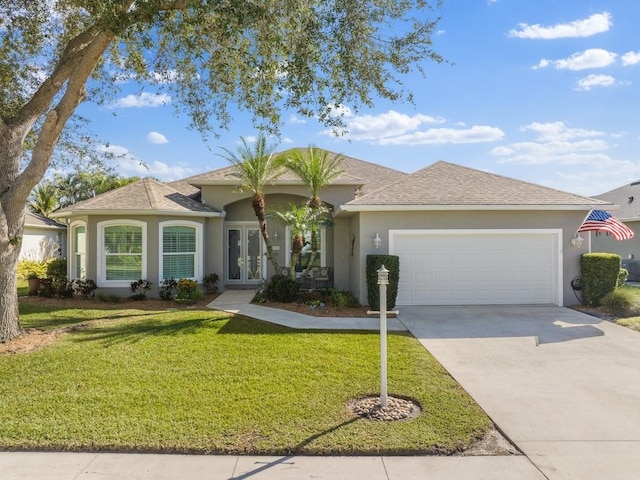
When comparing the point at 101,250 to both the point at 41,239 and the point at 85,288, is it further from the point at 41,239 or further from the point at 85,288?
the point at 41,239

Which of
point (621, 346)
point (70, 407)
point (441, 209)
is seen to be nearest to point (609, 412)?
point (621, 346)

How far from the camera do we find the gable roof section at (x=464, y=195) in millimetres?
12000

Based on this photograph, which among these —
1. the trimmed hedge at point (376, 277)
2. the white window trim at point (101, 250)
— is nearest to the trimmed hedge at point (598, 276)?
the trimmed hedge at point (376, 277)

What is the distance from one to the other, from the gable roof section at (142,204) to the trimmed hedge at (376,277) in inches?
263

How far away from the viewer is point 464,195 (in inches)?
493

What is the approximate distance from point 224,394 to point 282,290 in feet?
24.8

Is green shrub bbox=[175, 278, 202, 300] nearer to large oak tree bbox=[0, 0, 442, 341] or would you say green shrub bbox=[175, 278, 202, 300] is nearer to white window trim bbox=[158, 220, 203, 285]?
white window trim bbox=[158, 220, 203, 285]

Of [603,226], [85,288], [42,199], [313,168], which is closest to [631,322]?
[603,226]

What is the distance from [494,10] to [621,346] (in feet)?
26.4

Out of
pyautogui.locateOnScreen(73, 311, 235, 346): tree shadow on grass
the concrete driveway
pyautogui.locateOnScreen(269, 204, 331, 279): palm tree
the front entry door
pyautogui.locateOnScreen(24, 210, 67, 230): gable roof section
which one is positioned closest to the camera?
the concrete driveway

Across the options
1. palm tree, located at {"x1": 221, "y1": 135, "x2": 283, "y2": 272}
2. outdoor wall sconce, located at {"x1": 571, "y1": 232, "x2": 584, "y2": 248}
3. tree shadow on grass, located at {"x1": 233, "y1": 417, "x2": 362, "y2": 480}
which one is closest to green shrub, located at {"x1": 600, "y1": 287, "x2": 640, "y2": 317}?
outdoor wall sconce, located at {"x1": 571, "y1": 232, "x2": 584, "y2": 248}

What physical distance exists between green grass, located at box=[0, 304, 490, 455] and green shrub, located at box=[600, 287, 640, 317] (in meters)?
6.64

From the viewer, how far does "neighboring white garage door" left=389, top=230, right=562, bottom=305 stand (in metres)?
12.4

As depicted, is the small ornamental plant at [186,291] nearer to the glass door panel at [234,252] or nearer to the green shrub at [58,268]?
the glass door panel at [234,252]
